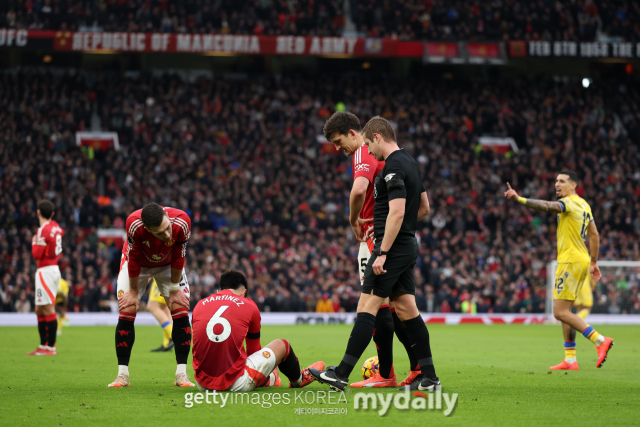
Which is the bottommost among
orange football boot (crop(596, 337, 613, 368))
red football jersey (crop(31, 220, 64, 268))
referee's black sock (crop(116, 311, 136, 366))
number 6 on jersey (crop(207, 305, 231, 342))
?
orange football boot (crop(596, 337, 613, 368))

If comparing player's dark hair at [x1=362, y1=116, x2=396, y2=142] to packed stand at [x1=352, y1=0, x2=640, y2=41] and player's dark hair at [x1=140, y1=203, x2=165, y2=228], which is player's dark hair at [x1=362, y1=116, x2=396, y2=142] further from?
packed stand at [x1=352, y1=0, x2=640, y2=41]

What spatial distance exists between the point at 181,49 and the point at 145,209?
25.7 metres

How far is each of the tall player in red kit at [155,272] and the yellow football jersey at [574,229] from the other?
5.35 m

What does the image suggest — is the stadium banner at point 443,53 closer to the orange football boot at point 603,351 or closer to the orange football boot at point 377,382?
the orange football boot at point 603,351

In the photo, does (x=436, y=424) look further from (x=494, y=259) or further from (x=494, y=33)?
(x=494, y=33)

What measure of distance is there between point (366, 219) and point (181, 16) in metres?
27.3

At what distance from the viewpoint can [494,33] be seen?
3353 cm

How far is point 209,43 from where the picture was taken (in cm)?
3089

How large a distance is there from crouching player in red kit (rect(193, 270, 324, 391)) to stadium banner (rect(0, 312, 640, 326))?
15.4 meters

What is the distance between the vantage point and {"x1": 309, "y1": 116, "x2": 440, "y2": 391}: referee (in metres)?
6.18

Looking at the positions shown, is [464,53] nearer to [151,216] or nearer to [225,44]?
[225,44]

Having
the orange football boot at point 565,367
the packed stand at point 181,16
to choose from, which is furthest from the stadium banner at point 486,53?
the orange football boot at point 565,367

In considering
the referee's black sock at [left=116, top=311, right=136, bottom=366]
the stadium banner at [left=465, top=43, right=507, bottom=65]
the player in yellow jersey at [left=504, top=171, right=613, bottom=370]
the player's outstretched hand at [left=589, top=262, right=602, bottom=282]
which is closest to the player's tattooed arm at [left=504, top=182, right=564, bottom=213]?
the player in yellow jersey at [left=504, top=171, right=613, bottom=370]

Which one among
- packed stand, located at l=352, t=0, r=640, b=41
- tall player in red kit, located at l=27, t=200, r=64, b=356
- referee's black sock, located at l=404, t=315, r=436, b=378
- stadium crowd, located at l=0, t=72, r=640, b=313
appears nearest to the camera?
referee's black sock, located at l=404, t=315, r=436, b=378
